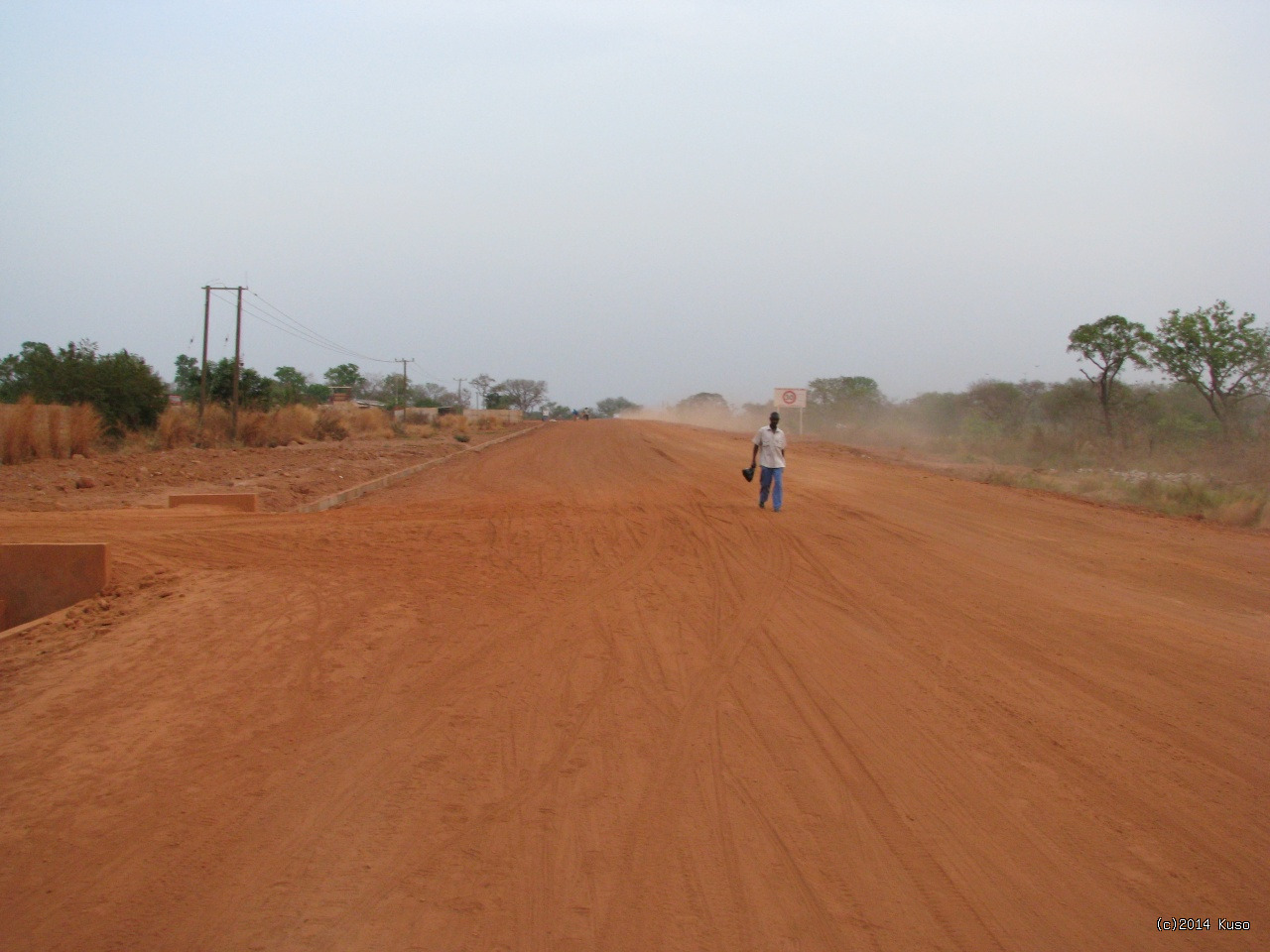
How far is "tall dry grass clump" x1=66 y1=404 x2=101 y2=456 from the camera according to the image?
1051 inches

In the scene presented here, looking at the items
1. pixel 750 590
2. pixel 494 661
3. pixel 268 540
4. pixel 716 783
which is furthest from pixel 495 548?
pixel 716 783

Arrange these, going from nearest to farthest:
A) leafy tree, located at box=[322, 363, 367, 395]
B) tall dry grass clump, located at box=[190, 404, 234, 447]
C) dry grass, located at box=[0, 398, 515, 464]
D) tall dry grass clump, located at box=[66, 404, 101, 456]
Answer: dry grass, located at box=[0, 398, 515, 464] < tall dry grass clump, located at box=[66, 404, 101, 456] < tall dry grass clump, located at box=[190, 404, 234, 447] < leafy tree, located at box=[322, 363, 367, 395]

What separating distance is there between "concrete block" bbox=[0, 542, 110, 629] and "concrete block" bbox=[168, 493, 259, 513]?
5571 mm

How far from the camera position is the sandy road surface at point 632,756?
413cm

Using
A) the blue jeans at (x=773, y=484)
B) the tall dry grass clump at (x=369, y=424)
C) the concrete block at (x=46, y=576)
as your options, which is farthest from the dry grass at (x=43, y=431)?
the tall dry grass clump at (x=369, y=424)

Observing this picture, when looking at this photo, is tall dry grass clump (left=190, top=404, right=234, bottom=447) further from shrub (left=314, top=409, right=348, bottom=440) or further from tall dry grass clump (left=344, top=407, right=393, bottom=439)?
tall dry grass clump (left=344, top=407, right=393, bottom=439)

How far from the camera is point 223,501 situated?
1562 cm

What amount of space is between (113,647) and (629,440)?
31320 mm

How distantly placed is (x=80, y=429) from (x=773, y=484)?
853 inches

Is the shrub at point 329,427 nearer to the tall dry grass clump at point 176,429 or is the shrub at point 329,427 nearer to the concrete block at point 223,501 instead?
the tall dry grass clump at point 176,429

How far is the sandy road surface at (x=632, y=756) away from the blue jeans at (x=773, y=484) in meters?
4.37

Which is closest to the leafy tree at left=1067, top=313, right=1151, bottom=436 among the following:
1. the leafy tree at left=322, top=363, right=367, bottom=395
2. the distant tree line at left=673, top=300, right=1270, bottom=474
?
the distant tree line at left=673, top=300, right=1270, bottom=474

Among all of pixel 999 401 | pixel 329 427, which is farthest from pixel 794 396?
pixel 329 427

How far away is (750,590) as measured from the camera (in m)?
10.0
